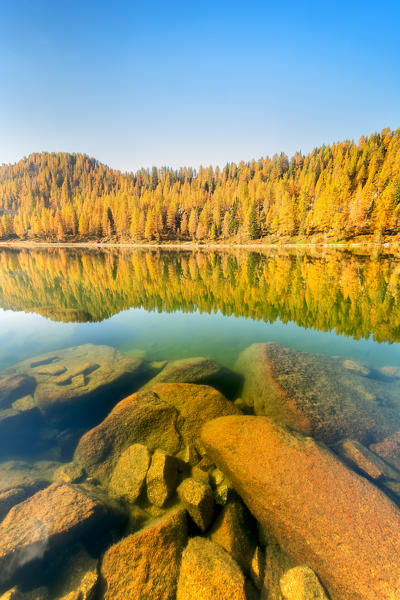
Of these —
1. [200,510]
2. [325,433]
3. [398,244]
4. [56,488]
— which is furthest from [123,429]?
[398,244]

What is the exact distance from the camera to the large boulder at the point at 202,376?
7.96m

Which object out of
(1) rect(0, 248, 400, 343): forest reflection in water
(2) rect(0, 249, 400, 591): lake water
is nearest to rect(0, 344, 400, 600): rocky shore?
(2) rect(0, 249, 400, 591): lake water

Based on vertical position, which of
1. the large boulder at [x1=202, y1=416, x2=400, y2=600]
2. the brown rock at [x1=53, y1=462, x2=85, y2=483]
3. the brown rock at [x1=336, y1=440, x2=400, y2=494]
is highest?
the large boulder at [x1=202, y1=416, x2=400, y2=600]

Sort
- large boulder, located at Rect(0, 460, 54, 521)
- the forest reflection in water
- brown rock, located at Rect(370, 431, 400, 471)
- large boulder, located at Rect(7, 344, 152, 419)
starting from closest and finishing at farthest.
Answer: large boulder, located at Rect(0, 460, 54, 521) < brown rock, located at Rect(370, 431, 400, 471) < large boulder, located at Rect(7, 344, 152, 419) < the forest reflection in water

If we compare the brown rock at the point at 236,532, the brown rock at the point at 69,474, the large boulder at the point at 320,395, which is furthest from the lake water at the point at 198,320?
the brown rock at the point at 236,532

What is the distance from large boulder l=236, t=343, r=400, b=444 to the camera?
6066 millimetres

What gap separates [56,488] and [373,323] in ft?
51.3

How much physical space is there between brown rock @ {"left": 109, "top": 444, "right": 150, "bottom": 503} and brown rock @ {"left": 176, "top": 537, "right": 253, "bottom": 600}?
156 cm

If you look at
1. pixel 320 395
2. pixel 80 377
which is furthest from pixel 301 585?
pixel 80 377

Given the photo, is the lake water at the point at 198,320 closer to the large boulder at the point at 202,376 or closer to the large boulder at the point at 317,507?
the large boulder at the point at 202,376

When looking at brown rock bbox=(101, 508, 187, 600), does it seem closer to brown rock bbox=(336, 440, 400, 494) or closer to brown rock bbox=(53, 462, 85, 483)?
brown rock bbox=(53, 462, 85, 483)

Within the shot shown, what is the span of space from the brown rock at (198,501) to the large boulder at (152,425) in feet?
3.67

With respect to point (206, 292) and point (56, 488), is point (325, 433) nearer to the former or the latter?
point (56, 488)

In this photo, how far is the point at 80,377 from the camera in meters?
8.28
